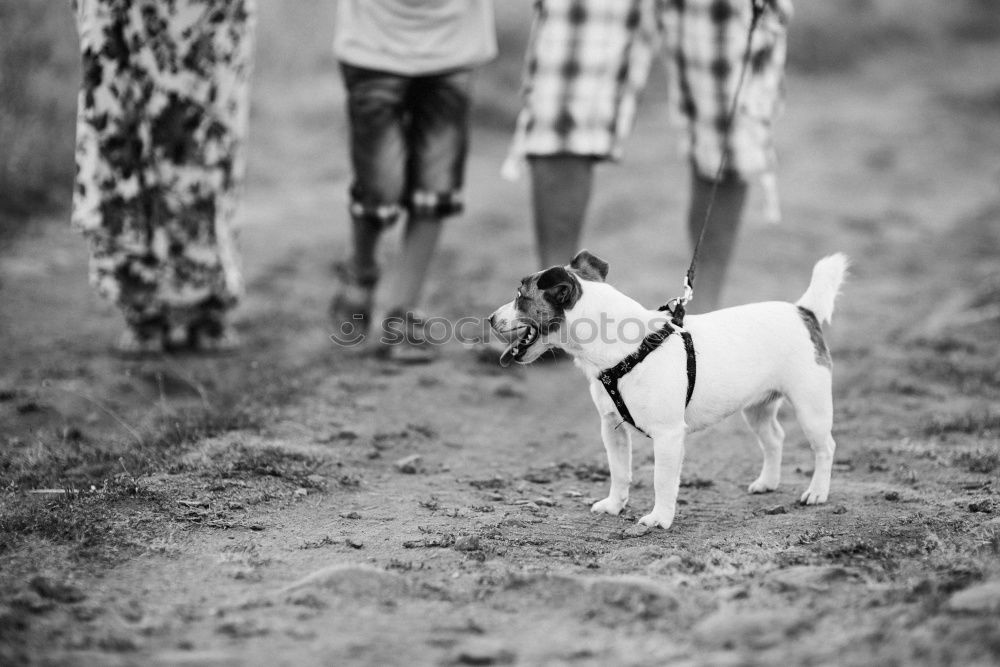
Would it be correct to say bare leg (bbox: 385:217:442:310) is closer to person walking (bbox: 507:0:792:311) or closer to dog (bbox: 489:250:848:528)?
person walking (bbox: 507:0:792:311)

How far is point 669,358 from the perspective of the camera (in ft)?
10.6

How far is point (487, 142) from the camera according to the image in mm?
10922

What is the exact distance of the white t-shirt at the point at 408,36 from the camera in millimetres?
5078

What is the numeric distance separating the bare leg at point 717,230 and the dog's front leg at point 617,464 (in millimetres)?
1388

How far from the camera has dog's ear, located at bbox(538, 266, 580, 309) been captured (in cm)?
322

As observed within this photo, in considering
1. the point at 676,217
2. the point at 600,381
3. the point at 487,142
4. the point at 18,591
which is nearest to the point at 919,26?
the point at 487,142

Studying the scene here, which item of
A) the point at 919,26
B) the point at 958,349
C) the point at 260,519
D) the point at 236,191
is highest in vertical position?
the point at 919,26

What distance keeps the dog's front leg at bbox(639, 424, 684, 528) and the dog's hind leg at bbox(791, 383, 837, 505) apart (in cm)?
48

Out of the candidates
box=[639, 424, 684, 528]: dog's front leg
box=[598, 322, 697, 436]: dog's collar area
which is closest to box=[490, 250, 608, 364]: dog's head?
box=[598, 322, 697, 436]: dog's collar area

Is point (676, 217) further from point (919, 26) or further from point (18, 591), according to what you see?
point (919, 26)

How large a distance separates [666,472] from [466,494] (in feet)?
2.54

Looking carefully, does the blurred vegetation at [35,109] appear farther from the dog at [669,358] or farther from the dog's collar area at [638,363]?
the dog's collar area at [638,363]

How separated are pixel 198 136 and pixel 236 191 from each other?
38 centimetres

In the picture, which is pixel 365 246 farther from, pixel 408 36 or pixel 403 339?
pixel 408 36
